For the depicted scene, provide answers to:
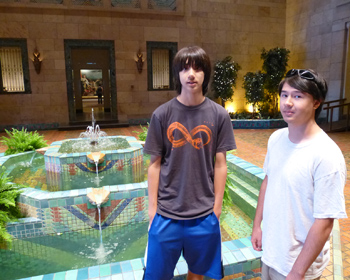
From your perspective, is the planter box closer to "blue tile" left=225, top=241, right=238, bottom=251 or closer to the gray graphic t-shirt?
"blue tile" left=225, top=241, right=238, bottom=251

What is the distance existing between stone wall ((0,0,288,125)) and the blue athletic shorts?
1169 cm

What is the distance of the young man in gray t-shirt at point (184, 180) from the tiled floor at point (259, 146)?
4.99 ft

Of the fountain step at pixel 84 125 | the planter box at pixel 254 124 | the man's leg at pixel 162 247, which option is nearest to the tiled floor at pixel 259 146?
the fountain step at pixel 84 125

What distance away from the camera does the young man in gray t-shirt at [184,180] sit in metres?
1.66

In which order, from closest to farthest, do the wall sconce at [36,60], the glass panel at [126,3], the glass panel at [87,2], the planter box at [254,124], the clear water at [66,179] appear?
1. the clear water at [66,179]
2. the wall sconce at [36,60]
3. the glass panel at [87,2]
4. the planter box at [254,124]
5. the glass panel at [126,3]

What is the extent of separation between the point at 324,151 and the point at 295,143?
0.16 m

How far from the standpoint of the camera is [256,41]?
1427 cm

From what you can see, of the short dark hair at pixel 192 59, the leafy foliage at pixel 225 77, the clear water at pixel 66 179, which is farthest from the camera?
the leafy foliage at pixel 225 77

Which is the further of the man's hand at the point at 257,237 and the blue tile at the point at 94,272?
the blue tile at the point at 94,272

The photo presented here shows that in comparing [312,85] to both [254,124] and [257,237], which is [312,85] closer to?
[257,237]

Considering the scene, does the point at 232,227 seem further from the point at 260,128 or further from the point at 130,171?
the point at 260,128

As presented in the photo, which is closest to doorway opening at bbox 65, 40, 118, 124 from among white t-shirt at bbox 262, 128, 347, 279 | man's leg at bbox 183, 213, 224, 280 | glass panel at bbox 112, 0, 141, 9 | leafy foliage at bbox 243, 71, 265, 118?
glass panel at bbox 112, 0, 141, 9

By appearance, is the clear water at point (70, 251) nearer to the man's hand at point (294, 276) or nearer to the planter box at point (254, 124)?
the man's hand at point (294, 276)

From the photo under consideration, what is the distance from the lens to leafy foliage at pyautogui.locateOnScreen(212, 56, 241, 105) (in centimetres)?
1303
